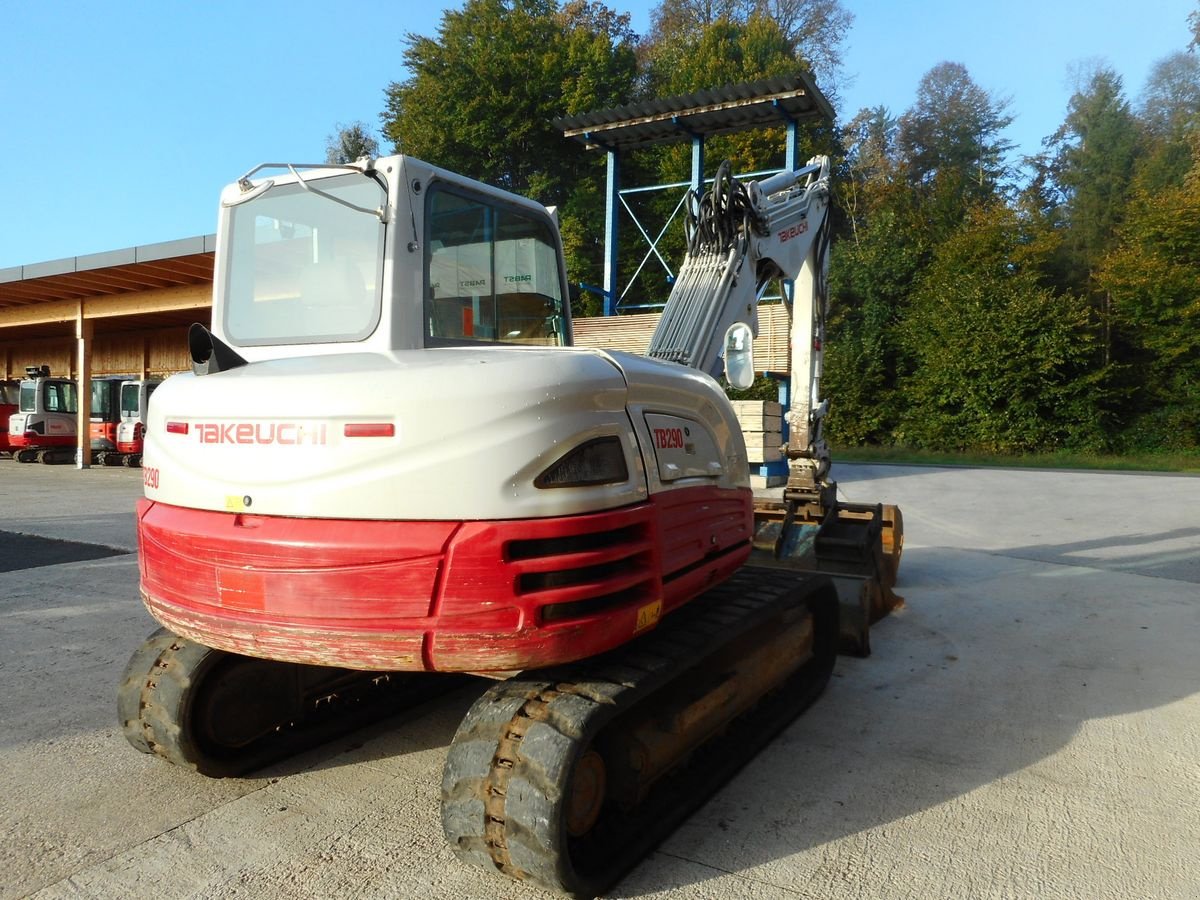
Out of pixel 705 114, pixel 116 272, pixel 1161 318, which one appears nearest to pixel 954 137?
pixel 1161 318

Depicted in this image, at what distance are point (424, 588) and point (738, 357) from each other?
2.44 metres

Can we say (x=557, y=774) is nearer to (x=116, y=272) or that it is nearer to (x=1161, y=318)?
(x=116, y=272)

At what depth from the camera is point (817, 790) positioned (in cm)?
361

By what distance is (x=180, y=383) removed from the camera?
3277 millimetres

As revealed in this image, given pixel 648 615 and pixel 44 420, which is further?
pixel 44 420

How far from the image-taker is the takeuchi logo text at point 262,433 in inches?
110

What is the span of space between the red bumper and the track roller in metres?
0.67

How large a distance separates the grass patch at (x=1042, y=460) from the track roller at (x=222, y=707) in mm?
21221

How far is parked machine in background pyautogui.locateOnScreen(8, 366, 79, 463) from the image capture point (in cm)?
2334

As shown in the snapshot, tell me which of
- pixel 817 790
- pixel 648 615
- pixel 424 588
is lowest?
pixel 817 790

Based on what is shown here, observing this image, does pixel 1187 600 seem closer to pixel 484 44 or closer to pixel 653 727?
pixel 653 727

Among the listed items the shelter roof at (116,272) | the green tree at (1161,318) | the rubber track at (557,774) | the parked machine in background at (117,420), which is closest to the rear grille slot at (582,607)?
the rubber track at (557,774)

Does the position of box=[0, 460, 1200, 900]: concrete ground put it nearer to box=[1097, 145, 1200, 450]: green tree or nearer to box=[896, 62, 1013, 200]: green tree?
box=[1097, 145, 1200, 450]: green tree

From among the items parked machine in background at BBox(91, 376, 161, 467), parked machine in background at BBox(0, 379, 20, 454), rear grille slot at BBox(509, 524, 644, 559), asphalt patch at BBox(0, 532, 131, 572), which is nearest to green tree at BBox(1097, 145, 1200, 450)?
asphalt patch at BBox(0, 532, 131, 572)
